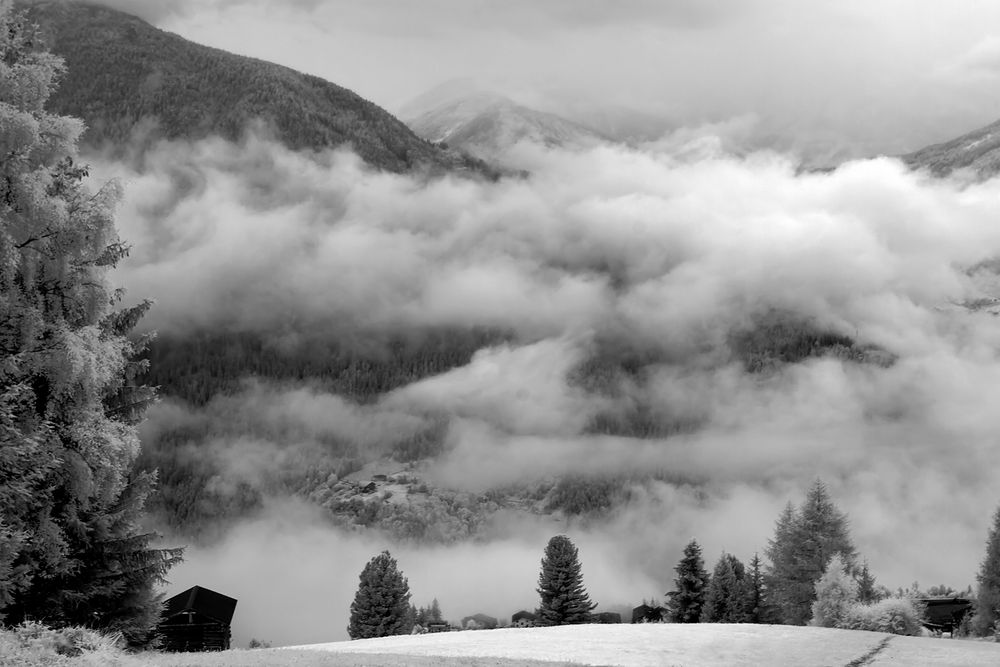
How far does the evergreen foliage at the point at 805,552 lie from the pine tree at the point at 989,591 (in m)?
8.26

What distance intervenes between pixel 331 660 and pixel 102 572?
783cm

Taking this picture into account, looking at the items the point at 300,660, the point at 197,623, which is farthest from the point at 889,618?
the point at 197,623

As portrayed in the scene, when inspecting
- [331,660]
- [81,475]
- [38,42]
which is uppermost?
[38,42]

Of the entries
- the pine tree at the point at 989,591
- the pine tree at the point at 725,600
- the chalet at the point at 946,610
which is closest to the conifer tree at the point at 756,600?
the pine tree at the point at 725,600

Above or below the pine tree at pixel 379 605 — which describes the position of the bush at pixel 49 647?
below

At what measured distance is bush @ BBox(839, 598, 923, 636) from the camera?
4750 centimetres

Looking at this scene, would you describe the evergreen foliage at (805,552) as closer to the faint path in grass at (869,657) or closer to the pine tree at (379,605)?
the faint path in grass at (869,657)

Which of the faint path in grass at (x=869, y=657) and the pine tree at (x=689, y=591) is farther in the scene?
the pine tree at (x=689, y=591)

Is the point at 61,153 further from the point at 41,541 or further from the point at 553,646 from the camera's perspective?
the point at 553,646

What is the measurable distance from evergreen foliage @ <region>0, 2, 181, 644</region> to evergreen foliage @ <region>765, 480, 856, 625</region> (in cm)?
5368

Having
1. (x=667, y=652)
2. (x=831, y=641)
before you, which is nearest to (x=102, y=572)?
(x=667, y=652)

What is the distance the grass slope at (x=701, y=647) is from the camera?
102 feet

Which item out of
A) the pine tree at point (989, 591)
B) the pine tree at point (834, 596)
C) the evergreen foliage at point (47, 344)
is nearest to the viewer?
the evergreen foliage at point (47, 344)

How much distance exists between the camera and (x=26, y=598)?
23.9 m
